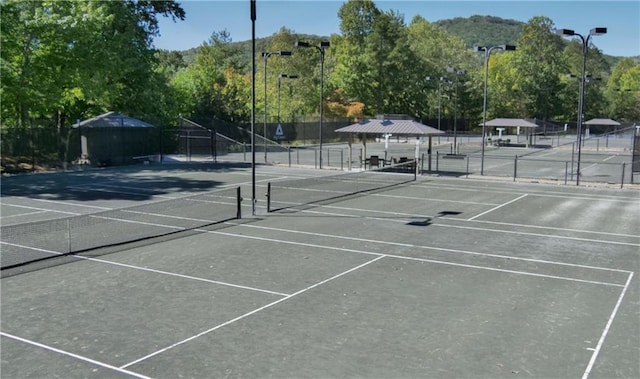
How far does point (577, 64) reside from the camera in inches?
6368

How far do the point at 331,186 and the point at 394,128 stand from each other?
9040mm

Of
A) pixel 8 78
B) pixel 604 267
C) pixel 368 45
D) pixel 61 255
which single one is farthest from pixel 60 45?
pixel 368 45

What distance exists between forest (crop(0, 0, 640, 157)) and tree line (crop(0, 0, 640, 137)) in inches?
5.2

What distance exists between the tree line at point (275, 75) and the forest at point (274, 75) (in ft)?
0.43

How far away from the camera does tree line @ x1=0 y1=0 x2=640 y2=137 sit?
124ft

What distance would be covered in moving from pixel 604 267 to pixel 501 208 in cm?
943

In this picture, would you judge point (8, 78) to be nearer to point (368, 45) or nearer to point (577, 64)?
point (368, 45)

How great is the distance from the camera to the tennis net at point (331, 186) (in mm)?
23594

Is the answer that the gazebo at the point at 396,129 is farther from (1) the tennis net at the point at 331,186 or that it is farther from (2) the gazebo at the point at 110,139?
(2) the gazebo at the point at 110,139

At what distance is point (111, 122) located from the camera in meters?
42.4

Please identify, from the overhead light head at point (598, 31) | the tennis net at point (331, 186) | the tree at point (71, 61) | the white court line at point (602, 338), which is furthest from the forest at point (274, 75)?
the white court line at point (602, 338)

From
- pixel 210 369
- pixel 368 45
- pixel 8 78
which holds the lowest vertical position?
pixel 210 369

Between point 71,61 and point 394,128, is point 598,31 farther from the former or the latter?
point 71,61

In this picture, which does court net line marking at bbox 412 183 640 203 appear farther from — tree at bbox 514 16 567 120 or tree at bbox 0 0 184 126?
tree at bbox 514 16 567 120
